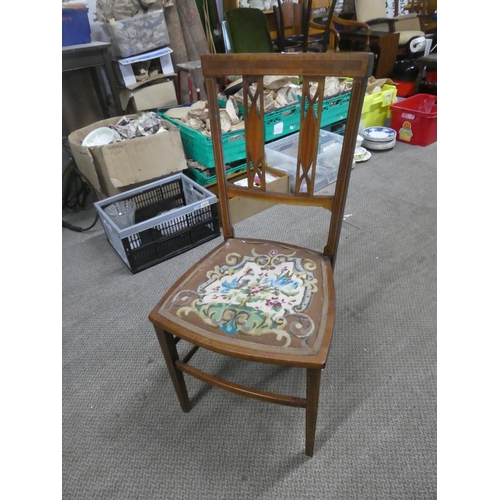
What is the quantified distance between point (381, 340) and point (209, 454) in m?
0.70

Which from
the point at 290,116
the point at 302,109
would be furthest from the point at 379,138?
the point at 302,109

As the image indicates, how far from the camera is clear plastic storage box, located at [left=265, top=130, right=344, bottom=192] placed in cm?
212

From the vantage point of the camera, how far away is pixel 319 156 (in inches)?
85.9

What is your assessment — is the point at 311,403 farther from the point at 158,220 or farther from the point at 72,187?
the point at 72,187

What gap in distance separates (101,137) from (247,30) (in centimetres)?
150

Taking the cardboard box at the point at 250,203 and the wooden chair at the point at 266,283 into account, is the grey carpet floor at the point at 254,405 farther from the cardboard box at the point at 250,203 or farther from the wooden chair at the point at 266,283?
the cardboard box at the point at 250,203

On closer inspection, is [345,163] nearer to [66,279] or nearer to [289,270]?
[289,270]

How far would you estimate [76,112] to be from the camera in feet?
8.23

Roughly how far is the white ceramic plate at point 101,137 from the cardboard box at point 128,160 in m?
0.06

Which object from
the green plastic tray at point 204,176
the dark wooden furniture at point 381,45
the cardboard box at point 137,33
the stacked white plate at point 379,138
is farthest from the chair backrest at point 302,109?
the dark wooden furniture at point 381,45

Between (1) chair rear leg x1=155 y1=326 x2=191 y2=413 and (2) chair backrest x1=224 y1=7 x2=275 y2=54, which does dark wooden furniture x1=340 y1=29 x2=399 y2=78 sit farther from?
(1) chair rear leg x1=155 y1=326 x2=191 y2=413

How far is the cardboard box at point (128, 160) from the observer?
170 cm

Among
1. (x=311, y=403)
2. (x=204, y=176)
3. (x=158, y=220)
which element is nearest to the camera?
(x=311, y=403)

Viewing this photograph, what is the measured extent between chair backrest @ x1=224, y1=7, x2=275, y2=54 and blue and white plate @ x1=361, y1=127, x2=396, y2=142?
1034 mm
